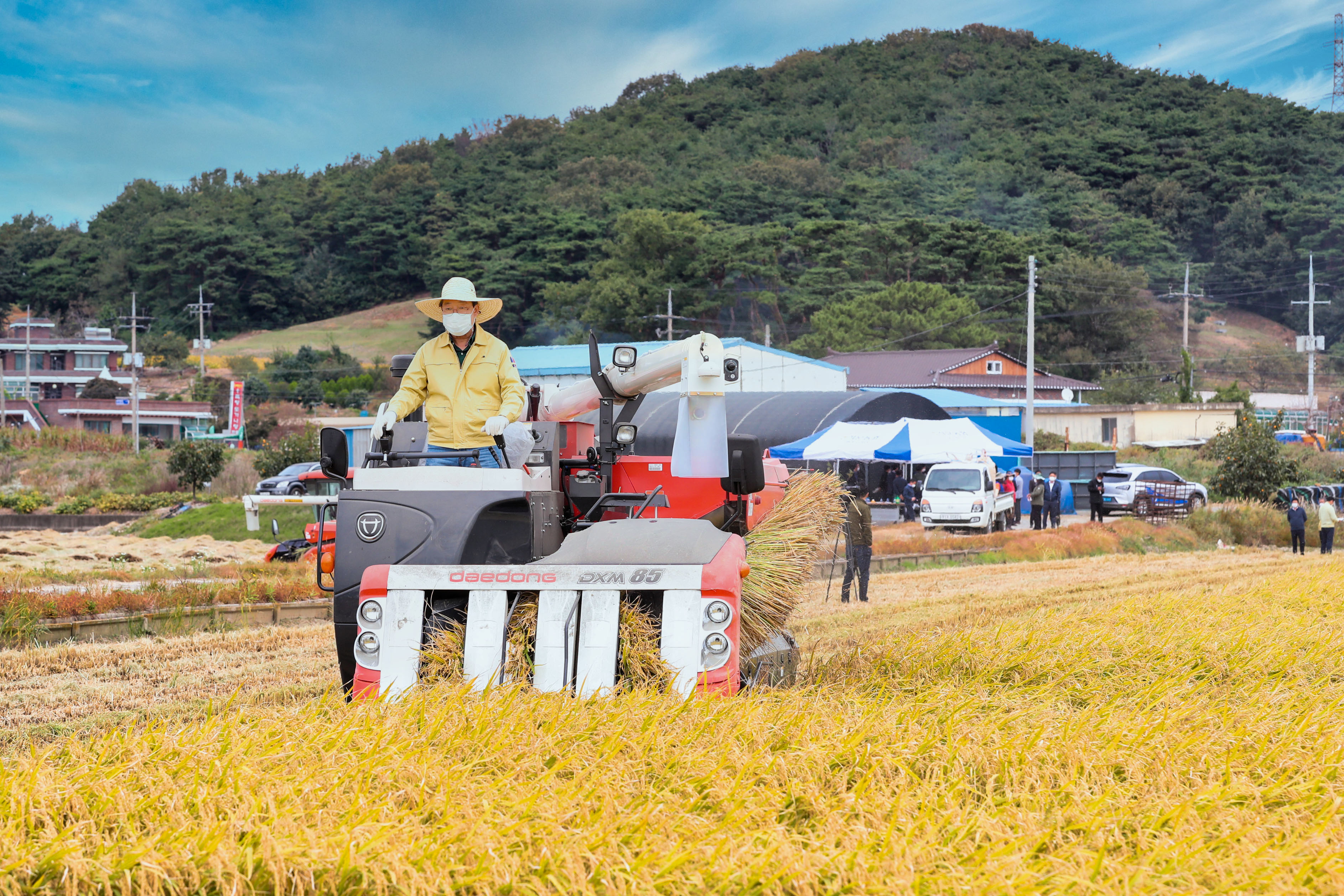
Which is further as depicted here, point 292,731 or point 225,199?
point 225,199

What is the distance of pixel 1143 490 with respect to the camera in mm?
31141

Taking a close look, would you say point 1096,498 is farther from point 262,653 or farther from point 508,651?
point 508,651

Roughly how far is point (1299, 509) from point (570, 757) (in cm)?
2210

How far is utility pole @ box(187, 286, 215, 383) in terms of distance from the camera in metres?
78.6

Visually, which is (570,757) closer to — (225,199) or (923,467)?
(923,467)

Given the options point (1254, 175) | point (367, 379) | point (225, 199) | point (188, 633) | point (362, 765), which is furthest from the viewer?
point (225, 199)

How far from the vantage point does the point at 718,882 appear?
10.4 ft

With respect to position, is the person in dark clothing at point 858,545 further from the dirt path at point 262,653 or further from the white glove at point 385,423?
the white glove at point 385,423

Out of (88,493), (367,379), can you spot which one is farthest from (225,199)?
(88,493)

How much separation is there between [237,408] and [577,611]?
5199cm

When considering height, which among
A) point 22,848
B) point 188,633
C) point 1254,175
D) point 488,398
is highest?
point 1254,175

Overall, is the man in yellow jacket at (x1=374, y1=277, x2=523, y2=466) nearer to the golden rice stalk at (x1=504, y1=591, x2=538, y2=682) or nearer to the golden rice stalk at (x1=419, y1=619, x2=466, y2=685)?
the golden rice stalk at (x1=504, y1=591, x2=538, y2=682)

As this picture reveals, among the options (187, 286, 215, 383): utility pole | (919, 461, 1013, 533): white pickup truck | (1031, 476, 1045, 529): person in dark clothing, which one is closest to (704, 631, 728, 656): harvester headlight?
(919, 461, 1013, 533): white pickup truck

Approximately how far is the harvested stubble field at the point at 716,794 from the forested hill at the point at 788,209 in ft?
207
